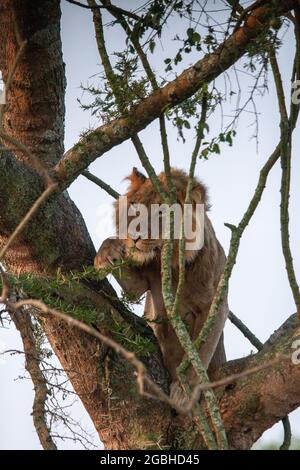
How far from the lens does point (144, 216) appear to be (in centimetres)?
533

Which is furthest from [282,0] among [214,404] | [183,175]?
[214,404]

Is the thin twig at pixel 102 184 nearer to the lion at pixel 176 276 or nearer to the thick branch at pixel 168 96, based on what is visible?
the lion at pixel 176 276

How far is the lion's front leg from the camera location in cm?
487

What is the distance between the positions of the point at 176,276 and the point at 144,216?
50 centimetres

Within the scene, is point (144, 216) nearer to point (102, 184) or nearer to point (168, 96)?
point (102, 184)

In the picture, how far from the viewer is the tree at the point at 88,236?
171 inches

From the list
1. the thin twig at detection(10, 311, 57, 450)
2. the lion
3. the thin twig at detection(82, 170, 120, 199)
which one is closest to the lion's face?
the lion

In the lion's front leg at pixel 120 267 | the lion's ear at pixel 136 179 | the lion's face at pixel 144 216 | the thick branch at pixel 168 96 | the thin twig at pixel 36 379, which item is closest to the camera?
the thin twig at pixel 36 379

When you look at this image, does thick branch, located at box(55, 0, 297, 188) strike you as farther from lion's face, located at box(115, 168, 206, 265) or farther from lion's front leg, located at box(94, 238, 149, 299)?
lion's face, located at box(115, 168, 206, 265)

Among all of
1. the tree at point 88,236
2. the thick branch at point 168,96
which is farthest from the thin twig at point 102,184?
the thick branch at point 168,96

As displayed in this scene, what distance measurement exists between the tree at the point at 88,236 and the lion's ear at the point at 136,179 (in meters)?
0.63

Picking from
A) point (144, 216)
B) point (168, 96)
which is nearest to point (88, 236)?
point (144, 216)
